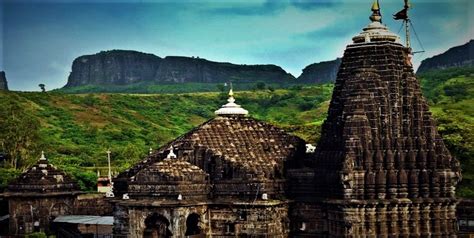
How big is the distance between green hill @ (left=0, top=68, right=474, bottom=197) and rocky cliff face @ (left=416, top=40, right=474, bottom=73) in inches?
64.1

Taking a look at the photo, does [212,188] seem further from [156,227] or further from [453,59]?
[453,59]

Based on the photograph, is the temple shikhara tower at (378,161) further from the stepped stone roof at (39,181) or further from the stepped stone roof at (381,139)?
the stepped stone roof at (39,181)

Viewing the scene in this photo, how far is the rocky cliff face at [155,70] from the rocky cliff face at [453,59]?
45068 mm

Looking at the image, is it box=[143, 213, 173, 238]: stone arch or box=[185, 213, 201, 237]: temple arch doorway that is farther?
box=[185, 213, 201, 237]: temple arch doorway

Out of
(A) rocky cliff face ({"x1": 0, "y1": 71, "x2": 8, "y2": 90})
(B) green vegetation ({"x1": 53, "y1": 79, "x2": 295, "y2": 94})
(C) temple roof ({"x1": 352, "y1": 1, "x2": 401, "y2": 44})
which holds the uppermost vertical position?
(B) green vegetation ({"x1": 53, "y1": 79, "x2": 295, "y2": 94})

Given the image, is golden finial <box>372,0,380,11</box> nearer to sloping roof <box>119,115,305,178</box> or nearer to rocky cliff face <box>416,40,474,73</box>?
sloping roof <box>119,115,305,178</box>

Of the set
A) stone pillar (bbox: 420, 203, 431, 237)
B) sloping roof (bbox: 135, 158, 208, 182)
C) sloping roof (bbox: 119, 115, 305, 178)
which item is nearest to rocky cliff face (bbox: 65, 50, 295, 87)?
sloping roof (bbox: 119, 115, 305, 178)

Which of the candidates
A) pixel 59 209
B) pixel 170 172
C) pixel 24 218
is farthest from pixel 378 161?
pixel 24 218

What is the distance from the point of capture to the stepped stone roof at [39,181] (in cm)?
2753

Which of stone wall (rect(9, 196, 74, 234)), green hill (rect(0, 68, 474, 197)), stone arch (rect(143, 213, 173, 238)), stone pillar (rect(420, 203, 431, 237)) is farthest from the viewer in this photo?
green hill (rect(0, 68, 474, 197))

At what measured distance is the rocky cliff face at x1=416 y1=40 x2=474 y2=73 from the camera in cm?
8344

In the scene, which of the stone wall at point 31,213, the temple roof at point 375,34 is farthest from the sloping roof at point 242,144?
the stone wall at point 31,213

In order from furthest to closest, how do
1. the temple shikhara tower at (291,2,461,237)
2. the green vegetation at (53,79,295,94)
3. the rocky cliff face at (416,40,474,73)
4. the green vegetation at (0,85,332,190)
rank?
the green vegetation at (53,79,295,94) → the rocky cliff face at (416,40,474,73) → the green vegetation at (0,85,332,190) → the temple shikhara tower at (291,2,461,237)

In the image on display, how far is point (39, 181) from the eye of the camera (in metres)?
27.7
